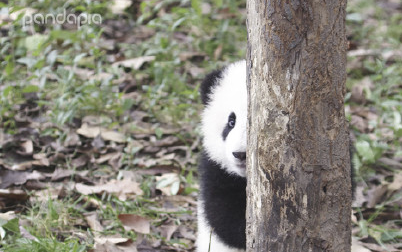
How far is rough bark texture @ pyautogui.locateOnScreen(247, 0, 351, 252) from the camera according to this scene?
203 cm

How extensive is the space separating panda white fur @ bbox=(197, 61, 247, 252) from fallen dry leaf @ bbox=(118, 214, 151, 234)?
0.45m

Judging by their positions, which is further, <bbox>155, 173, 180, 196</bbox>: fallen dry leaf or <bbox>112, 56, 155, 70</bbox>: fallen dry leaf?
<bbox>112, 56, 155, 70</bbox>: fallen dry leaf

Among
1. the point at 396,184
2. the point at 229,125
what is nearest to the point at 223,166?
the point at 229,125

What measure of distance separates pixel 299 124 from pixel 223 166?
1050 mm

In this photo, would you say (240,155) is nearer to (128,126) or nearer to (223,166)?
(223,166)

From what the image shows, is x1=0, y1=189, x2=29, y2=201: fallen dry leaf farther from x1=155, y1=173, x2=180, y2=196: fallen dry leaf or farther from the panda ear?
the panda ear

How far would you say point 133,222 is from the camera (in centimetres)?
355

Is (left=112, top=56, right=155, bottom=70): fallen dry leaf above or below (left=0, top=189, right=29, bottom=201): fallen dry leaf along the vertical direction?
above

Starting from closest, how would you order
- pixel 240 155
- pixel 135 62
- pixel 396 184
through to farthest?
pixel 240 155 → pixel 396 184 → pixel 135 62

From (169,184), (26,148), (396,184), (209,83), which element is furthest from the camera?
(26,148)

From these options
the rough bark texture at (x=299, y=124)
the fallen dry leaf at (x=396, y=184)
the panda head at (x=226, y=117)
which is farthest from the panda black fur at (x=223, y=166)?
the fallen dry leaf at (x=396, y=184)

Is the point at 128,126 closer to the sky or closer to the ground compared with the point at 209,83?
closer to the ground

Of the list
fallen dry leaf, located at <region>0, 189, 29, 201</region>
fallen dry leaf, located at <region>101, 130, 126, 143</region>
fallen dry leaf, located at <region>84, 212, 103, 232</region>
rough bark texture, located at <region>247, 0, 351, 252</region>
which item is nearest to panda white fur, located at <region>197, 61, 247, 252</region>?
rough bark texture, located at <region>247, 0, 351, 252</region>

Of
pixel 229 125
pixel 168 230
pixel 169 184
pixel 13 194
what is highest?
pixel 229 125
